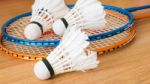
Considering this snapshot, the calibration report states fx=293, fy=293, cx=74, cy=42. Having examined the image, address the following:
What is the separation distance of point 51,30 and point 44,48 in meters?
0.06

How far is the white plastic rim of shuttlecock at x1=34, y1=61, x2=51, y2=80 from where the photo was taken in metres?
0.47

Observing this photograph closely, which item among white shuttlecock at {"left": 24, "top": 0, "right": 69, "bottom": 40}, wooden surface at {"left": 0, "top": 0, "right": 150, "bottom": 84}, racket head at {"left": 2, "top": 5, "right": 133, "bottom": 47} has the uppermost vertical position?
white shuttlecock at {"left": 24, "top": 0, "right": 69, "bottom": 40}

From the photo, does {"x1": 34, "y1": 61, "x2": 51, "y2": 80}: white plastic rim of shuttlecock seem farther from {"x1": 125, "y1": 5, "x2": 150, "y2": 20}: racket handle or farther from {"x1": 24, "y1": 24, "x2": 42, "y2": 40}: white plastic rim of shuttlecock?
{"x1": 125, "y1": 5, "x2": 150, "y2": 20}: racket handle

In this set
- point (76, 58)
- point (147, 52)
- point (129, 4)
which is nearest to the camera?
point (76, 58)

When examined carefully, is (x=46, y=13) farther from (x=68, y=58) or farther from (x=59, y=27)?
(x=68, y=58)

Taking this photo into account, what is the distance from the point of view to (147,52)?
57cm

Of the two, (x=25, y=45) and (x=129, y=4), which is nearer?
(x=25, y=45)

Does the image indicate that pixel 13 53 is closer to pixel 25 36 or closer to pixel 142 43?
pixel 25 36

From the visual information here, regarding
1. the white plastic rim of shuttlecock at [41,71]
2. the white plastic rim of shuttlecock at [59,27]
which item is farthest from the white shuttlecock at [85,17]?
the white plastic rim of shuttlecock at [41,71]

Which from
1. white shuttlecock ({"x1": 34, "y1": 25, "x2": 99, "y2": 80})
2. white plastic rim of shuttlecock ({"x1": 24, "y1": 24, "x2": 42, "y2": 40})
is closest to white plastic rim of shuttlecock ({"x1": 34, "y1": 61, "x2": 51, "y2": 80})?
white shuttlecock ({"x1": 34, "y1": 25, "x2": 99, "y2": 80})

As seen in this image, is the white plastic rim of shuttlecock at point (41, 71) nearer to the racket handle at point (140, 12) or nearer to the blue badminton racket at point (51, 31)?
the blue badminton racket at point (51, 31)

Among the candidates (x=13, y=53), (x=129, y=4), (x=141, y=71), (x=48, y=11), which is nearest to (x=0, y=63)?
A: (x=13, y=53)

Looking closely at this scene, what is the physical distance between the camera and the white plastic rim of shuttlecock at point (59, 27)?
0.56 m

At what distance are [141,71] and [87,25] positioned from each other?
14 cm
